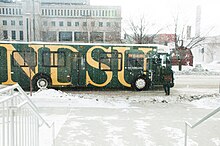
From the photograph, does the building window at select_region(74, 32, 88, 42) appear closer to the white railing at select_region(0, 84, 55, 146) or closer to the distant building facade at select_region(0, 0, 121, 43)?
the distant building facade at select_region(0, 0, 121, 43)

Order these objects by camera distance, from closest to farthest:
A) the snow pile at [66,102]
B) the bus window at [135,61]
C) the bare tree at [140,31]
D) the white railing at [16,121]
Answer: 1. the white railing at [16,121]
2. the snow pile at [66,102]
3. the bus window at [135,61]
4. the bare tree at [140,31]

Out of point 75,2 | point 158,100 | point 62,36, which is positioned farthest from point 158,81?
point 75,2

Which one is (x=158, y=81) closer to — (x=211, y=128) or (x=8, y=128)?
(x=211, y=128)

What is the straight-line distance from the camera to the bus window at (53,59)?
14.4 meters

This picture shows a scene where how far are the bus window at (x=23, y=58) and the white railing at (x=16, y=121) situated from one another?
10.1 metres

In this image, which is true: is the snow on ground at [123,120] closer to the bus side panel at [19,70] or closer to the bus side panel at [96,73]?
the bus side panel at [96,73]

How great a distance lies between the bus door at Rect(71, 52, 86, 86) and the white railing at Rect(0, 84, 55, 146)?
9938mm

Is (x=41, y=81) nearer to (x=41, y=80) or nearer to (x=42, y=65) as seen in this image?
(x=41, y=80)

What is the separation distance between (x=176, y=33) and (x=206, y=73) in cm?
900

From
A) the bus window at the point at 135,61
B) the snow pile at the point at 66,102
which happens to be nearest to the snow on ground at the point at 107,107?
the snow pile at the point at 66,102

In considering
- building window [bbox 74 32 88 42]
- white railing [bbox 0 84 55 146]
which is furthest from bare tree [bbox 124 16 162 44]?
white railing [bbox 0 84 55 146]

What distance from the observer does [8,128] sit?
306 centimetres

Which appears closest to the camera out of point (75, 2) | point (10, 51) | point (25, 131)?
point (25, 131)

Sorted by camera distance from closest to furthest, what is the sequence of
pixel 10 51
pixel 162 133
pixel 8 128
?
pixel 8 128 < pixel 162 133 < pixel 10 51
